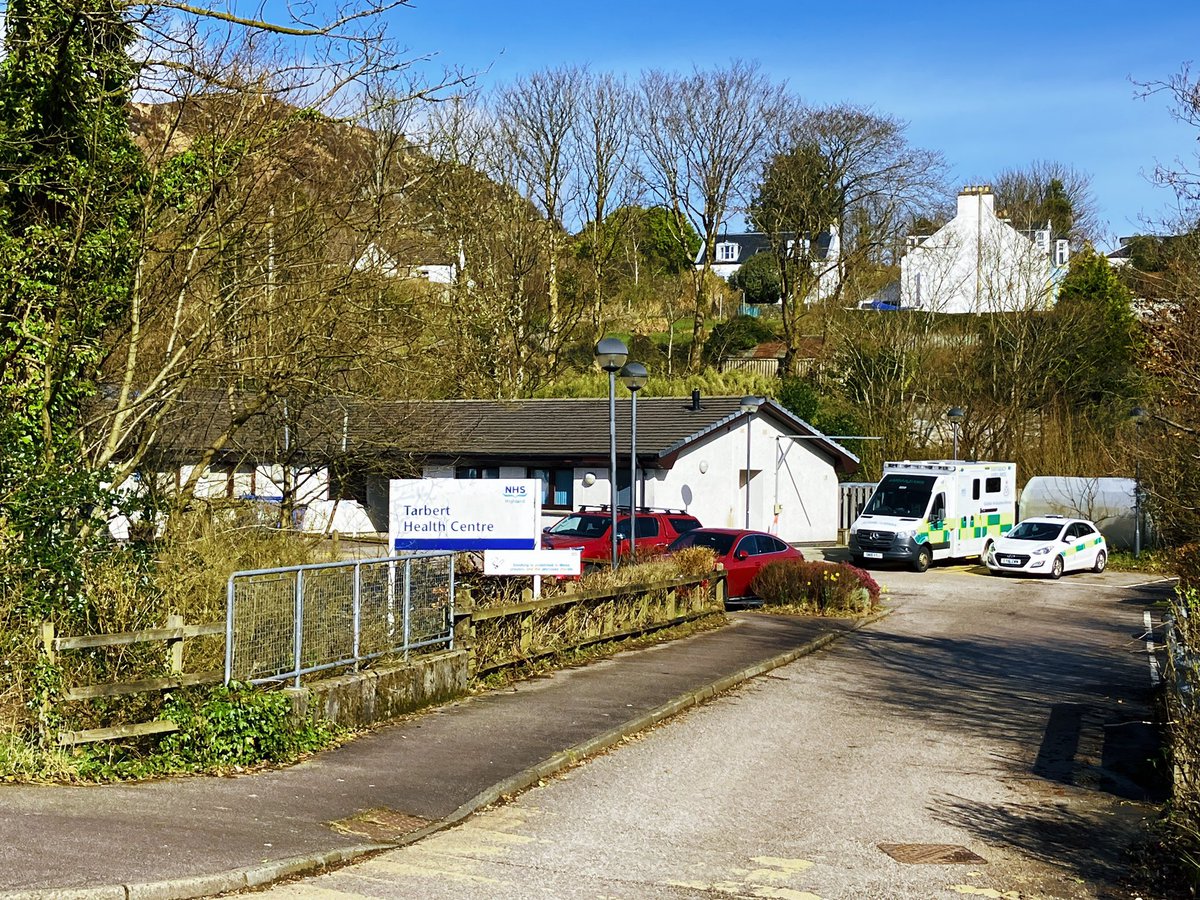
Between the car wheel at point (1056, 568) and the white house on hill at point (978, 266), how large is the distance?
1889 centimetres

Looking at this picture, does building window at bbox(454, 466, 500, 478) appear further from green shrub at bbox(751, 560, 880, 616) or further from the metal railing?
the metal railing

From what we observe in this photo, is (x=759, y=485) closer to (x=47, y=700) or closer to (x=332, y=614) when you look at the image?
(x=332, y=614)

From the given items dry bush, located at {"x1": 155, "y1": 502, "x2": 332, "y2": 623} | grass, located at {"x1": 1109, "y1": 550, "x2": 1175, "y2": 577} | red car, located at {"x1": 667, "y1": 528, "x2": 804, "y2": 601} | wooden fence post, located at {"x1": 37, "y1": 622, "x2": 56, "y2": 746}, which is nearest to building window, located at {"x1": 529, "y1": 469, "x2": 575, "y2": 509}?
red car, located at {"x1": 667, "y1": 528, "x2": 804, "y2": 601}

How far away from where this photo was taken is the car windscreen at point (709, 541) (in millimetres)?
25750

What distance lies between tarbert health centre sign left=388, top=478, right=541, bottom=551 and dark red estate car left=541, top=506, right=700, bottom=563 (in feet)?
31.9

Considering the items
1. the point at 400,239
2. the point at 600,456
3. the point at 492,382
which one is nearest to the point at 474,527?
the point at 400,239

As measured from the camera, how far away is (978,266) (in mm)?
56219

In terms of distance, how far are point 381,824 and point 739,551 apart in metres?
17.2

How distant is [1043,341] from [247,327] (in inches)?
1500

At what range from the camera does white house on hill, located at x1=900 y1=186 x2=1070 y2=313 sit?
5394 centimetres

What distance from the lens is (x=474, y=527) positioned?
1592 cm

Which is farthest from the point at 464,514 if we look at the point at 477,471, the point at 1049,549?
the point at 1049,549

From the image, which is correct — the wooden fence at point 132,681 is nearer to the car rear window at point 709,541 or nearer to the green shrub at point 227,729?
the green shrub at point 227,729

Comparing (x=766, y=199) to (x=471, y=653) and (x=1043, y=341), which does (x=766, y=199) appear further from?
(x=471, y=653)
